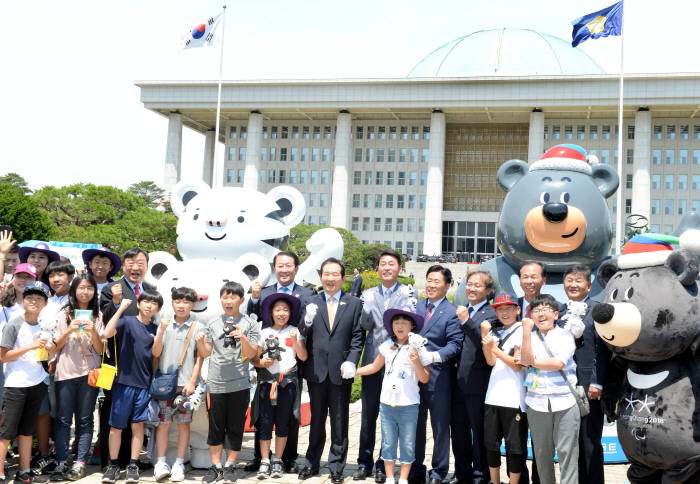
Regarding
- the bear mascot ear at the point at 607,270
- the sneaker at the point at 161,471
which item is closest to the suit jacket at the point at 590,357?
the bear mascot ear at the point at 607,270

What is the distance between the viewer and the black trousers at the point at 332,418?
19.1 feet

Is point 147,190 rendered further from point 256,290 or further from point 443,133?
point 256,290

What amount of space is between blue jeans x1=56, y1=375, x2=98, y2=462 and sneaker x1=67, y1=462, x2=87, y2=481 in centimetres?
5

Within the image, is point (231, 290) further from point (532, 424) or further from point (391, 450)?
point (532, 424)

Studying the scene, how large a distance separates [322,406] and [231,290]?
1428 mm

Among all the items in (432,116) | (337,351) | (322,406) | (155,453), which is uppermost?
(432,116)

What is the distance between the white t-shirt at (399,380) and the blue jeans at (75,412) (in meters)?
2.76

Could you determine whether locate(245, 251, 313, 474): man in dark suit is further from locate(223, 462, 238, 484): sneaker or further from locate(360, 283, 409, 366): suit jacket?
locate(360, 283, 409, 366): suit jacket

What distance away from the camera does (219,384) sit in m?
5.62

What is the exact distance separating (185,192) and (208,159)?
179 ft

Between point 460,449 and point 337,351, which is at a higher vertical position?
point 337,351

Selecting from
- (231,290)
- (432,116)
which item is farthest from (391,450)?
(432,116)

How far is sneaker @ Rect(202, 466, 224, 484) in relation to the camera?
18.2 feet

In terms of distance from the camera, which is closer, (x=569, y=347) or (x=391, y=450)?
(x=569, y=347)
